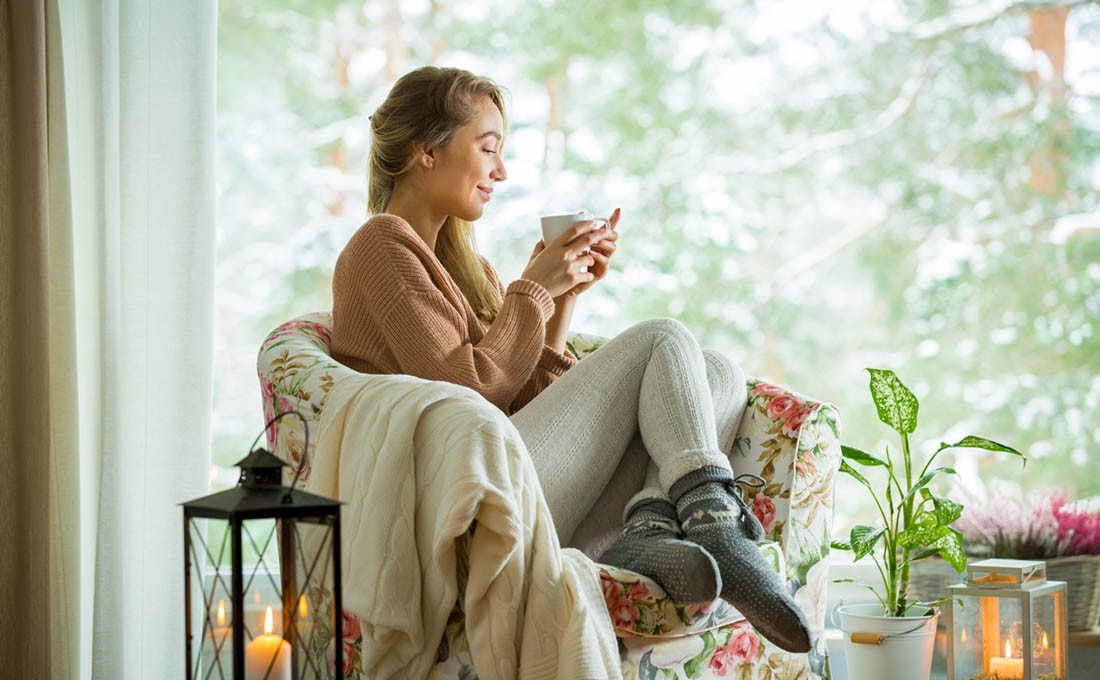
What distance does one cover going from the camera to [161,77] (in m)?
2.35

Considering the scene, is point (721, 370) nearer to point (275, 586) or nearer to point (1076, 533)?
point (275, 586)

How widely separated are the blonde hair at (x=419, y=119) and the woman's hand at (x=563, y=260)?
10.5 inches

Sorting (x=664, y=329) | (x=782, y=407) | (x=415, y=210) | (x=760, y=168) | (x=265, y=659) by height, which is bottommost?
(x=265, y=659)

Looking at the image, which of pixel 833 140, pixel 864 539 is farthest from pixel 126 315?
pixel 833 140

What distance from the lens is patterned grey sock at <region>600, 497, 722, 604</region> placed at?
4.40 feet

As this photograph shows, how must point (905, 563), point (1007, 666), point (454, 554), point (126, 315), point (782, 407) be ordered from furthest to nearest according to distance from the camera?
1. point (126, 315)
2. point (905, 563)
3. point (1007, 666)
4. point (782, 407)
5. point (454, 554)

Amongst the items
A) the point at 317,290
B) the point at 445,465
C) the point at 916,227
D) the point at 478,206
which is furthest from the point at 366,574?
the point at 916,227

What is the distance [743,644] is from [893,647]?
2.03ft

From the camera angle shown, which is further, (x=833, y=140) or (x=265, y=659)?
(x=833, y=140)

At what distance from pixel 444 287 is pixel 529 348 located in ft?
0.62

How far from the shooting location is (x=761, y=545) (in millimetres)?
1527

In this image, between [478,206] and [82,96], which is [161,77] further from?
[478,206]

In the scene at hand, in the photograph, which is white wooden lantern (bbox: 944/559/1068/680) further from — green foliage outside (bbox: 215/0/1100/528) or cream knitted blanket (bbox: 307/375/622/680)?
green foliage outside (bbox: 215/0/1100/528)

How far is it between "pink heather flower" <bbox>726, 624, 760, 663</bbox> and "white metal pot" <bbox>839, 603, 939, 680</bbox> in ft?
1.89
